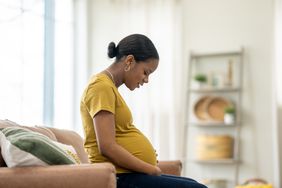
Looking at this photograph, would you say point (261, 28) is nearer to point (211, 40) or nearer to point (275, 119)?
point (211, 40)

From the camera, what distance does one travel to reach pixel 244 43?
5.72 meters

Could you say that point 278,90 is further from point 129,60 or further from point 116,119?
point 116,119

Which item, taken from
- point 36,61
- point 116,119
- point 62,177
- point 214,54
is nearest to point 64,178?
point 62,177

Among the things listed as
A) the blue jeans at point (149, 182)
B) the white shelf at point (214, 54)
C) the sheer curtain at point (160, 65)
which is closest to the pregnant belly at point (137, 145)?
the blue jeans at point (149, 182)

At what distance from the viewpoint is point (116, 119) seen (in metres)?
2.23

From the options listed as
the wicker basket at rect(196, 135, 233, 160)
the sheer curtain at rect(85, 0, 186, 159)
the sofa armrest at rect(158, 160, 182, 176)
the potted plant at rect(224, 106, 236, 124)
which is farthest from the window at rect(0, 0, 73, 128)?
the sofa armrest at rect(158, 160, 182, 176)

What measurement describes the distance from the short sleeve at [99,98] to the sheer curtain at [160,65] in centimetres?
359

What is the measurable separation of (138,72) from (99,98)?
261 millimetres

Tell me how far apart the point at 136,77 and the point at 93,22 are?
12.2 ft

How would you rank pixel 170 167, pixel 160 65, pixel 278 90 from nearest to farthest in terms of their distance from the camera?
pixel 170 167 → pixel 278 90 → pixel 160 65

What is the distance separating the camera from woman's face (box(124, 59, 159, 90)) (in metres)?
2.33

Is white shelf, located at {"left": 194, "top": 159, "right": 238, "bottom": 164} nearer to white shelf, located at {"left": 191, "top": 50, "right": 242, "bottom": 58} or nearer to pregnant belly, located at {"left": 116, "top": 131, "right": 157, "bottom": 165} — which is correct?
white shelf, located at {"left": 191, "top": 50, "right": 242, "bottom": 58}

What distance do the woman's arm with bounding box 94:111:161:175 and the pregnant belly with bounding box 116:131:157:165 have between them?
0.08 metres

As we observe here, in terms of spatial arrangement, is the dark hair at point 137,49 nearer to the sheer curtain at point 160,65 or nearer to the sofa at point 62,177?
the sofa at point 62,177
